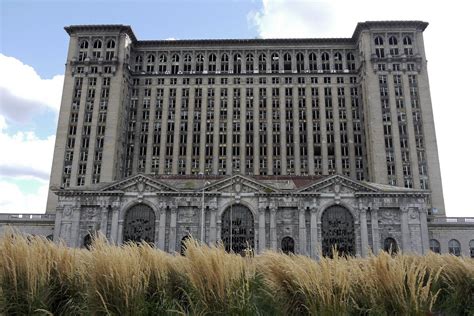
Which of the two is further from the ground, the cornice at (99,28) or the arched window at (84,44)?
the cornice at (99,28)

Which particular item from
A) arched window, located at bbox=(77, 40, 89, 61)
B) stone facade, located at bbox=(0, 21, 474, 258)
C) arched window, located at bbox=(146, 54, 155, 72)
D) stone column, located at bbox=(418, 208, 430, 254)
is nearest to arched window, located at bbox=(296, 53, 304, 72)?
stone facade, located at bbox=(0, 21, 474, 258)

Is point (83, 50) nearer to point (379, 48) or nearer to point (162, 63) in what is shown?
point (162, 63)

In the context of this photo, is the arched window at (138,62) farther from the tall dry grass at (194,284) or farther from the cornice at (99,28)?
the tall dry grass at (194,284)

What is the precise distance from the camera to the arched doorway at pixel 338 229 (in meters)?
54.7

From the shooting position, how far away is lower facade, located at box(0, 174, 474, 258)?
5491 centimetres

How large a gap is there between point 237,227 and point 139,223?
47.2 ft

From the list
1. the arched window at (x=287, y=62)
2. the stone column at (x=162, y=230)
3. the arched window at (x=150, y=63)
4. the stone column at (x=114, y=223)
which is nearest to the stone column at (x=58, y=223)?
the stone column at (x=114, y=223)

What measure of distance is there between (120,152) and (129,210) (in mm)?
35557

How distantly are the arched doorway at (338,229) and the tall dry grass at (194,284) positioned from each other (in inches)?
1926

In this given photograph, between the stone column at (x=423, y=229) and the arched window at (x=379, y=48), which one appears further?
the arched window at (x=379, y=48)

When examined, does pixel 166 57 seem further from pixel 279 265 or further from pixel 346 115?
pixel 279 265

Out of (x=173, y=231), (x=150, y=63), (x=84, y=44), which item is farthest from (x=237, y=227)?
(x=84, y=44)

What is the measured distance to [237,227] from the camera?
55.9 metres

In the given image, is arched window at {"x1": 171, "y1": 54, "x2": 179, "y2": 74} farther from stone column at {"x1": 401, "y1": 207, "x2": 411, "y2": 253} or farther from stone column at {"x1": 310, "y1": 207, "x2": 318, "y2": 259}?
stone column at {"x1": 401, "y1": 207, "x2": 411, "y2": 253}
